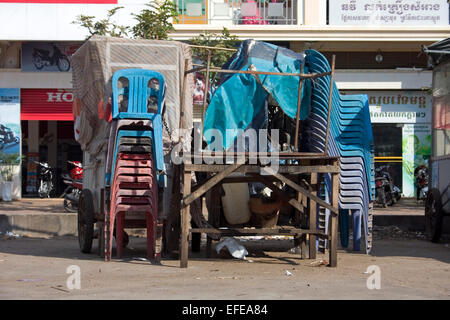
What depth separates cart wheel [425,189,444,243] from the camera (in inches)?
472

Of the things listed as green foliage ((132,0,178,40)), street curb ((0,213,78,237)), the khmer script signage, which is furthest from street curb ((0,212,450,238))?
the khmer script signage

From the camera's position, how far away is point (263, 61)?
31.5ft

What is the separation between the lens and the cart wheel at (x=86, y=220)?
9781mm

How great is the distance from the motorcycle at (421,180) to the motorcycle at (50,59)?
1033cm

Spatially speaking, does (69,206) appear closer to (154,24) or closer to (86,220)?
(154,24)

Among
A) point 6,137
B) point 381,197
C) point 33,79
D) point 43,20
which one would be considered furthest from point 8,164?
point 381,197

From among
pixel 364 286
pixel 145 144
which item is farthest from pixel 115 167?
pixel 364 286

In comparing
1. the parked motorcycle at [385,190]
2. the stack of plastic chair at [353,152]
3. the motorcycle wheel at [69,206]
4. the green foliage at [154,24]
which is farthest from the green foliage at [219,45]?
the stack of plastic chair at [353,152]

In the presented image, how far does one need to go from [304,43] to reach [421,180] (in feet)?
16.7

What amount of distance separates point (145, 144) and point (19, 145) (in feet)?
45.7

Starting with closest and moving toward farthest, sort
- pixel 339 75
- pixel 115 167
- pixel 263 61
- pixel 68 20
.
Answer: pixel 115 167 < pixel 263 61 < pixel 68 20 < pixel 339 75

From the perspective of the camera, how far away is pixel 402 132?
24.0 meters

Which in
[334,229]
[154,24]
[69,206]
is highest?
[154,24]
